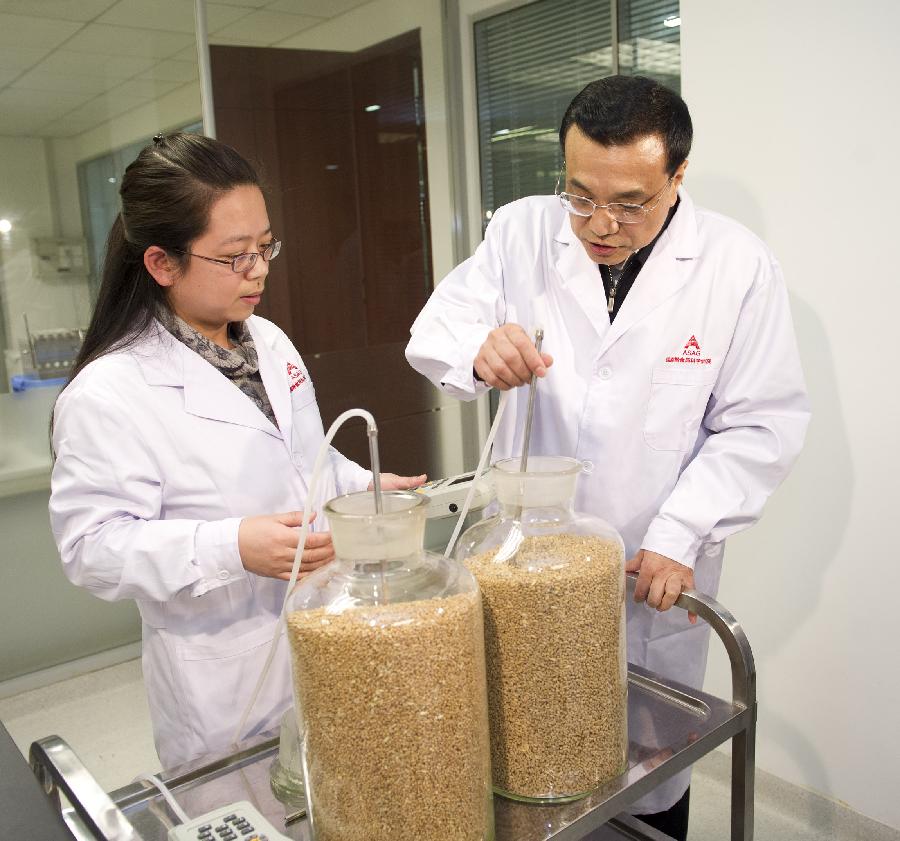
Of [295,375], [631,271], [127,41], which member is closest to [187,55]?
[127,41]

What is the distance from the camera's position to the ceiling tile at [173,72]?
2.93 m

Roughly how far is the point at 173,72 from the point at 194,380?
83.4 inches

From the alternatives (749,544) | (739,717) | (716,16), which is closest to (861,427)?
(749,544)

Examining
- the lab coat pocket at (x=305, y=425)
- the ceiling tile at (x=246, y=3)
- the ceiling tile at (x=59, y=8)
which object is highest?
the ceiling tile at (x=246, y=3)

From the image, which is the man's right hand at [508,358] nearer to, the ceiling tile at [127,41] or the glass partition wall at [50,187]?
the glass partition wall at [50,187]

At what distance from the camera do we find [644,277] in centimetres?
145

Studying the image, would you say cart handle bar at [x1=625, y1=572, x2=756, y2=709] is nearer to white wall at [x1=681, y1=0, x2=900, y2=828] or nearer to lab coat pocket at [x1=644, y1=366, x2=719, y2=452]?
lab coat pocket at [x1=644, y1=366, x2=719, y2=452]

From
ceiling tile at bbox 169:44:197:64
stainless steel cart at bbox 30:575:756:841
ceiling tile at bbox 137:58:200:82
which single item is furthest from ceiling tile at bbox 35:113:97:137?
stainless steel cart at bbox 30:575:756:841

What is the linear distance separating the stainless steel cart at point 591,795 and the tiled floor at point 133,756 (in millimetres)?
1217

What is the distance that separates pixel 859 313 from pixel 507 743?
1.52m

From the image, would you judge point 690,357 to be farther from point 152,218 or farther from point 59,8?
point 59,8

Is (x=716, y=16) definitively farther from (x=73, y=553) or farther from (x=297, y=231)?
(x=73, y=553)

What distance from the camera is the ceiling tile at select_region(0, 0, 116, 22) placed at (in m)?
2.64

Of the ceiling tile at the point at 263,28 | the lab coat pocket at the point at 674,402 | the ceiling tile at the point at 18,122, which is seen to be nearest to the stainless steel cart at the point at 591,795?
the lab coat pocket at the point at 674,402
